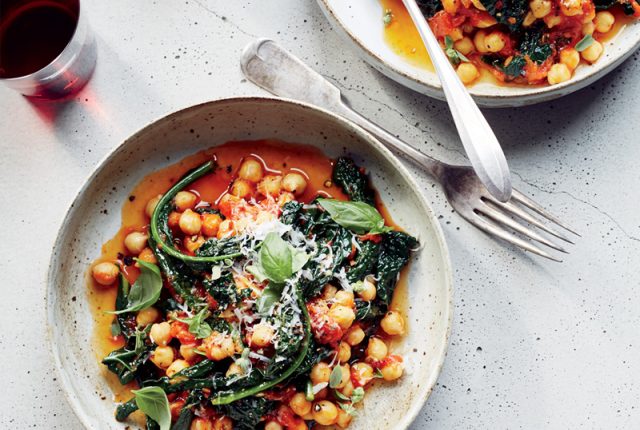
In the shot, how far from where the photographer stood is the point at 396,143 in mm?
3447

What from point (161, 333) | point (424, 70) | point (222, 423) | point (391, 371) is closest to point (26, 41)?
point (161, 333)

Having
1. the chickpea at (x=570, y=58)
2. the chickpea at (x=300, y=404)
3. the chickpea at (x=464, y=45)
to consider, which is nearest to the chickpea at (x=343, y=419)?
the chickpea at (x=300, y=404)

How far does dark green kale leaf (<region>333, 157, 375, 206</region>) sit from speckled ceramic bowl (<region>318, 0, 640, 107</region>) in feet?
1.44

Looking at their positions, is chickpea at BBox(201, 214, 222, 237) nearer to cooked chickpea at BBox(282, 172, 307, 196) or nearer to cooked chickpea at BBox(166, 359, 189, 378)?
cooked chickpea at BBox(282, 172, 307, 196)

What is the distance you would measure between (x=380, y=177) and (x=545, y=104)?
0.94m

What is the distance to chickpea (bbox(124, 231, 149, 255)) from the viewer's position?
328cm

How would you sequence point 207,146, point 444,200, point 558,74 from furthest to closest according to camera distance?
point 444,200 < point 207,146 < point 558,74

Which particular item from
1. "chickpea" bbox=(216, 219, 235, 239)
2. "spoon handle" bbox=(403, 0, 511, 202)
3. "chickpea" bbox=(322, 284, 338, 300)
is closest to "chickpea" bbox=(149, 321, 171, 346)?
"chickpea" bbox=(216, 219, 235, 239)

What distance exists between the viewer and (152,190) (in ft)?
11.1

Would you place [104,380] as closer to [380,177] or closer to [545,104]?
[380,177]

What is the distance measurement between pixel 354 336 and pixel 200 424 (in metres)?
0.74

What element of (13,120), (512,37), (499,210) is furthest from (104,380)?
(512,37)

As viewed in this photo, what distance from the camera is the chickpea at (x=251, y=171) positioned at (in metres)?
3.32

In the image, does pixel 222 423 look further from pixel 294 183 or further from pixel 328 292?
pixel 294 183
